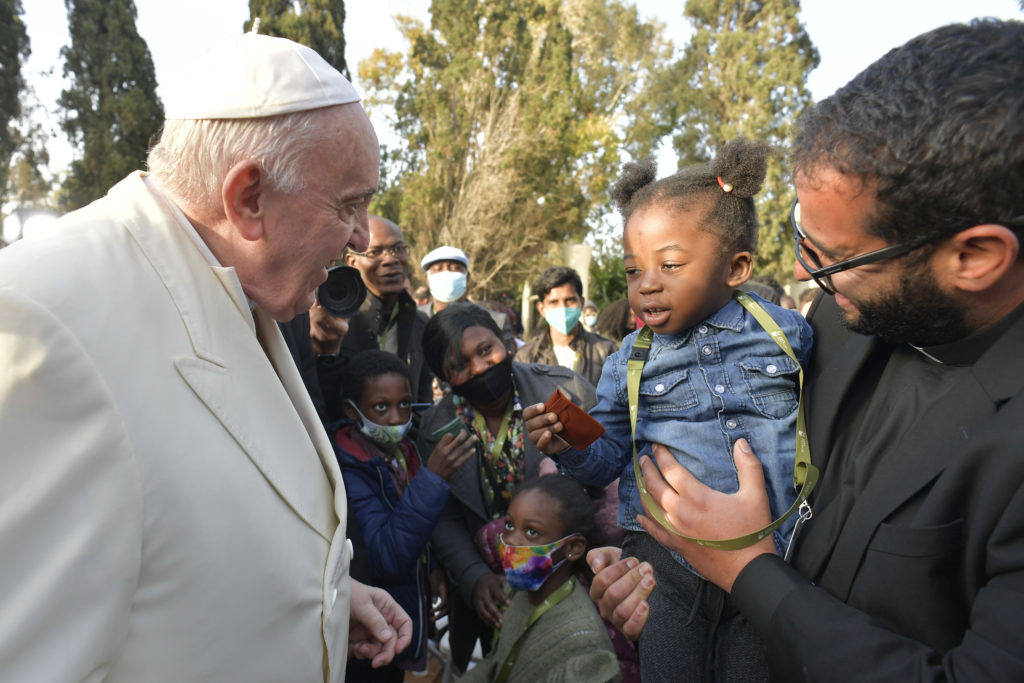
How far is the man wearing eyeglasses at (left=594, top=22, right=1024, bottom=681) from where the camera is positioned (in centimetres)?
122

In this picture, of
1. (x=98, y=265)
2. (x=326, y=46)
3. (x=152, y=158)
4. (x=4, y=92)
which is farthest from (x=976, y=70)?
(x=4, y=92)

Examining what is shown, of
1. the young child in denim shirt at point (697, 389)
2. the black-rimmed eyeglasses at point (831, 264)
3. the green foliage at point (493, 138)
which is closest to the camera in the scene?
the black-rimmed eyeglasses at point (831, 264)

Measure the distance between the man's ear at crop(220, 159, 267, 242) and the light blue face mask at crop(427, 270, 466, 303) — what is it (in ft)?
15.5

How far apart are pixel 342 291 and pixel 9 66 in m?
25.6

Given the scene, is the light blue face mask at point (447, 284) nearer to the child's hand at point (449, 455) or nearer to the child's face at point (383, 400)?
the child's face at point (383, 400)

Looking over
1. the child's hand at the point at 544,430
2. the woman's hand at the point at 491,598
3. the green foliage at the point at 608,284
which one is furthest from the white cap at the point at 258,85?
the green foliage at the point at 608,284

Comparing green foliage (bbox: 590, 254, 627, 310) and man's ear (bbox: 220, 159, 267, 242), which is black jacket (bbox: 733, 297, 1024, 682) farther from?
green foliage (bbox: 590, 254, 627, 310)

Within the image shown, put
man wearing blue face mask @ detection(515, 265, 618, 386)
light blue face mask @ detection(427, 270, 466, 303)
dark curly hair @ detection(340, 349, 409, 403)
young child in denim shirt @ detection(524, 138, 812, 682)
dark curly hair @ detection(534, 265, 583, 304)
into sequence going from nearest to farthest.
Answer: young child in denim shirt @ detection(524, 138, 812, 682) → dark curly hair @ detection(340, 349, 409, 403) → man wearing blue face mask @ detection(515, 265, 618, 386) → dark curly hair @ detection(534, 265, 583, 304) → light blue face mask @ detection(427, 270, 466, 303)

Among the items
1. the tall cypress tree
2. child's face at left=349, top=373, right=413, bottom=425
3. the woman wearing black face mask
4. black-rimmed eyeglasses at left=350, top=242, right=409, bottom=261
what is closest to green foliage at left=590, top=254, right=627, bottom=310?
black-rimmed eyeglasses at left=350, top=242, right=409, bottom=261

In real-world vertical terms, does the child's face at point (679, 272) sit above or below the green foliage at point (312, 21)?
below

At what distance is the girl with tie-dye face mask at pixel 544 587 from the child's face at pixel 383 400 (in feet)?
2.71

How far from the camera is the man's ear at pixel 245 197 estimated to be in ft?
5.16

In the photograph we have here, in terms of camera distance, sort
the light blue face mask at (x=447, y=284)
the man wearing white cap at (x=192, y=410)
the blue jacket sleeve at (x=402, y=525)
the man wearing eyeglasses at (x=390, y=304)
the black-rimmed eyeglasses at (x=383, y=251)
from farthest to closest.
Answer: the light blue face mask at (x=447, y=284)
the black-rimmed eyeglasses at (x=383, y=251)
the man wearing eyeglasses at (x=390, y=304)
the blue jacket sleeve at (x=402, y=525)
the man wearing white cap at (x=192, y=410)

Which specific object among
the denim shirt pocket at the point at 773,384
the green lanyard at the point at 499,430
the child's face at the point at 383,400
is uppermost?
the denim shirt pocket at the point at 773,384
